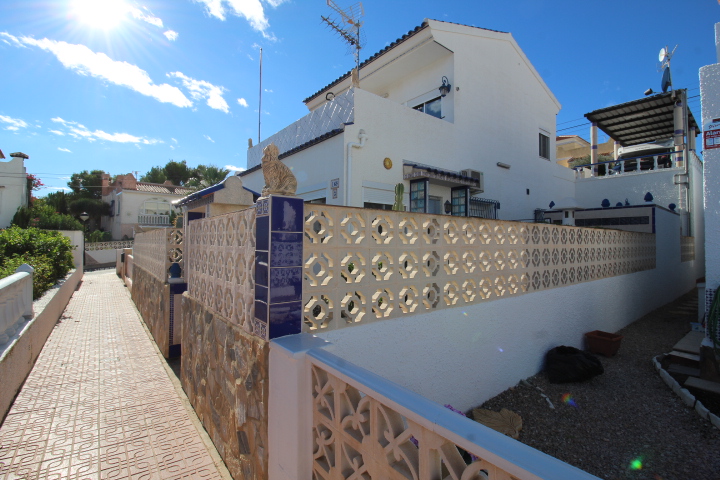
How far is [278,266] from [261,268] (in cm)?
13

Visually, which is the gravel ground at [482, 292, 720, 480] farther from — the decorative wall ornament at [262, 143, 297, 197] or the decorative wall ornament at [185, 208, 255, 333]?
the decorative wall ornament at [262, 143, 297, 197]

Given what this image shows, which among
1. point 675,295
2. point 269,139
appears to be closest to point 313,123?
point 269,139

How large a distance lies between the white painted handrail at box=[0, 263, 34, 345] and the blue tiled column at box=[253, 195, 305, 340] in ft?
10.2

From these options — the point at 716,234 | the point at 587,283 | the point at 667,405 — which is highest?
the point at 716,234

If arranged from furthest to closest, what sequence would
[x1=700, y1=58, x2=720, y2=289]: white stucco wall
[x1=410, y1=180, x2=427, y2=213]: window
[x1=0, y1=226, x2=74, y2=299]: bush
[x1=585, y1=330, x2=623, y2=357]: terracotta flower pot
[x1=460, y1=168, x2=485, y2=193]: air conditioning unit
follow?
[x1=460, y1=168, x2=485, y2=193]: air conditioning unit → [x1=410, y1=180, x2=427, y2=213]: window → [x1=0, y1=226, x2=74, y2=299]: bush → [x1=585, y1=330, x2=623, y2=357]: terracotta flower pot → [x1=700, y1=58, x2=720, y2=289]: white stucco wall

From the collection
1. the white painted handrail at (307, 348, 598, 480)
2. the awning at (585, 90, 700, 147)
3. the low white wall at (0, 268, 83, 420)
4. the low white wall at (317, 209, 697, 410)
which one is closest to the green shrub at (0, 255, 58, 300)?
the low white wall at (0, 268, 83, 420)

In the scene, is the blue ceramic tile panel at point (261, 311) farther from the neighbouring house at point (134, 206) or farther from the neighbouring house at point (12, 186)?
the neighbouring house at point (12, 186)

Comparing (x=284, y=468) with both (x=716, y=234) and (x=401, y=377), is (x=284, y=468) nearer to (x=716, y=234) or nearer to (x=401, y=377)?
(x=401, y=377)

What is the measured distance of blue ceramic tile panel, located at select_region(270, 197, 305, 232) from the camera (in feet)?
7.27

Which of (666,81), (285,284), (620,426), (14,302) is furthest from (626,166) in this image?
(14,302)

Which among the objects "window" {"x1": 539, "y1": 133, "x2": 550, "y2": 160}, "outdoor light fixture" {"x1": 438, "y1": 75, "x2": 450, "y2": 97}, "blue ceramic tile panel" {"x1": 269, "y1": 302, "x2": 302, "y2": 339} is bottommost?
"blue ceramic tile panel" {"x1": 269, "y1": 302, "x2": 302, "y2": 339}

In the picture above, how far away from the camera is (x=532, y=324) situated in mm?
4625

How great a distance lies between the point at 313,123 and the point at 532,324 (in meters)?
7.23

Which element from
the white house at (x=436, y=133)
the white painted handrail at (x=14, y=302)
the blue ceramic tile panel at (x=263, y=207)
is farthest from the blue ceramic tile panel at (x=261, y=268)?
the white house at (x=436, y=133)
